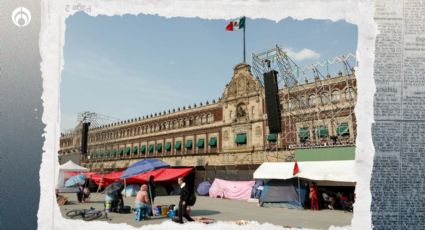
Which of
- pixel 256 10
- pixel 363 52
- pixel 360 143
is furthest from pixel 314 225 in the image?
pixel 256 10

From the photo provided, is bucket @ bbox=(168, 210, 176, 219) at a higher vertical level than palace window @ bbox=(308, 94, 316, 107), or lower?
lower

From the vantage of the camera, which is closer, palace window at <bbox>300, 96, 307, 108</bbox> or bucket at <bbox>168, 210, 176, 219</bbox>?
bucket at <bbox>168, 210, 176, 219</bbox>

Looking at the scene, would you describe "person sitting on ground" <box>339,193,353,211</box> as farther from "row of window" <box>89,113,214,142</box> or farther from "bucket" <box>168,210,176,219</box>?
"row of window" <box>89,113,214,142</box>

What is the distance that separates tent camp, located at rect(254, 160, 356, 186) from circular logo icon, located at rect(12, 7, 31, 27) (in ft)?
32.0

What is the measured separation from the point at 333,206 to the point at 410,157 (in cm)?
635

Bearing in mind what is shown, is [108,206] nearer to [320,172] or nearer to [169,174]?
[320,172]

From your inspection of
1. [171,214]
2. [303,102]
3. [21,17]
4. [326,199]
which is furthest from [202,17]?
[303,102]

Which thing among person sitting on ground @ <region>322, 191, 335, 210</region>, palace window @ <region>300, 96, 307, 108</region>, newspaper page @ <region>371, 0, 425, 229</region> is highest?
palace window @ <region>300, 96, 307, 108</region>

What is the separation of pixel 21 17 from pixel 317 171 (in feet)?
32.9

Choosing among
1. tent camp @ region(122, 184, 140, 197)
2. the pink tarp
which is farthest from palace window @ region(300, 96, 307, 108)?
tent camp @ region(122, 184, 140, 197)

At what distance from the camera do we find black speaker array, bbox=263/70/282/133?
17406mm

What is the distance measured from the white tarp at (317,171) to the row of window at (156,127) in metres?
21.0

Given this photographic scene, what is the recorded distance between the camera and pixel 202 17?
6.92 m

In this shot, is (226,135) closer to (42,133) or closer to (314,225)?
(314,225)
